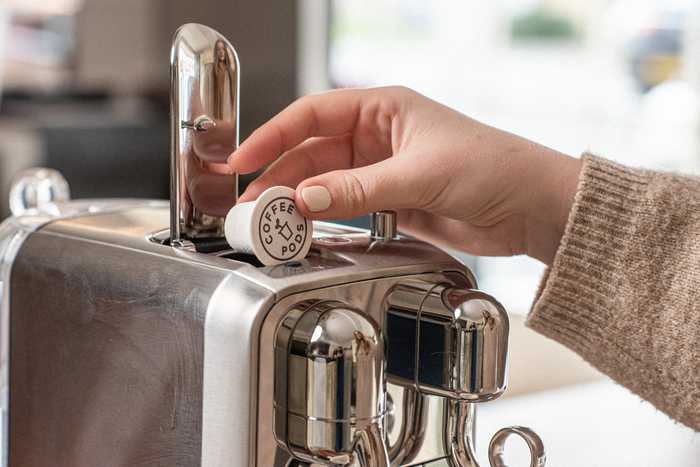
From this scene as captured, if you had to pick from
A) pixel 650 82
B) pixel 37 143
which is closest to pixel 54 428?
pixel 37 143

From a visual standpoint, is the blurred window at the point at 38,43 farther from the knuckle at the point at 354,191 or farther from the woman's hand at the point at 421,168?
the knuckle at the point at 354,191

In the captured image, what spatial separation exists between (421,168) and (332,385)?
0.17 metres

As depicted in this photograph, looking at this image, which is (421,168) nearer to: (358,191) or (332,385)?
(358,191)

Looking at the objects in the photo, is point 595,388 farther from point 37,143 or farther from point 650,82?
point 650,82

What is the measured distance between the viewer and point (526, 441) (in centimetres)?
45

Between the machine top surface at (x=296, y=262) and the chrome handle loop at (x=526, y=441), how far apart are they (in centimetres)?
9

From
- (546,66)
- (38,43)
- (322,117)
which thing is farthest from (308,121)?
(38,43)

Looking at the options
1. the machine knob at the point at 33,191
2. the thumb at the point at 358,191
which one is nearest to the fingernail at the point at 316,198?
the thumb at the point at 358,191

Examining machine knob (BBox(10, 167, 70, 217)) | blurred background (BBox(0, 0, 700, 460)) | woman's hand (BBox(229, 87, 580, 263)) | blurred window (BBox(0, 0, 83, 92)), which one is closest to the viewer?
woman's hand (BBox(229, 87, 580, 263))

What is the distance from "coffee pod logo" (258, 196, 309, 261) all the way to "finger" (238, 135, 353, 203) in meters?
0.13

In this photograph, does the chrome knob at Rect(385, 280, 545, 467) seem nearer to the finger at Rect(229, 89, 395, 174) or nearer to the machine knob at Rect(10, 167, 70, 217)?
the finger at Rect(229, 89, 395, 174)

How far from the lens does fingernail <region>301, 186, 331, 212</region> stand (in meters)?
0.47

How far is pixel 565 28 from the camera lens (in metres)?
3.77

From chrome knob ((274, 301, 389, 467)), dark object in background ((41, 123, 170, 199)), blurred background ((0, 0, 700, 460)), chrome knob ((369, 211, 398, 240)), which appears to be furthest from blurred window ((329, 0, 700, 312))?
chrome knob ((274, 301, 389, 467))
